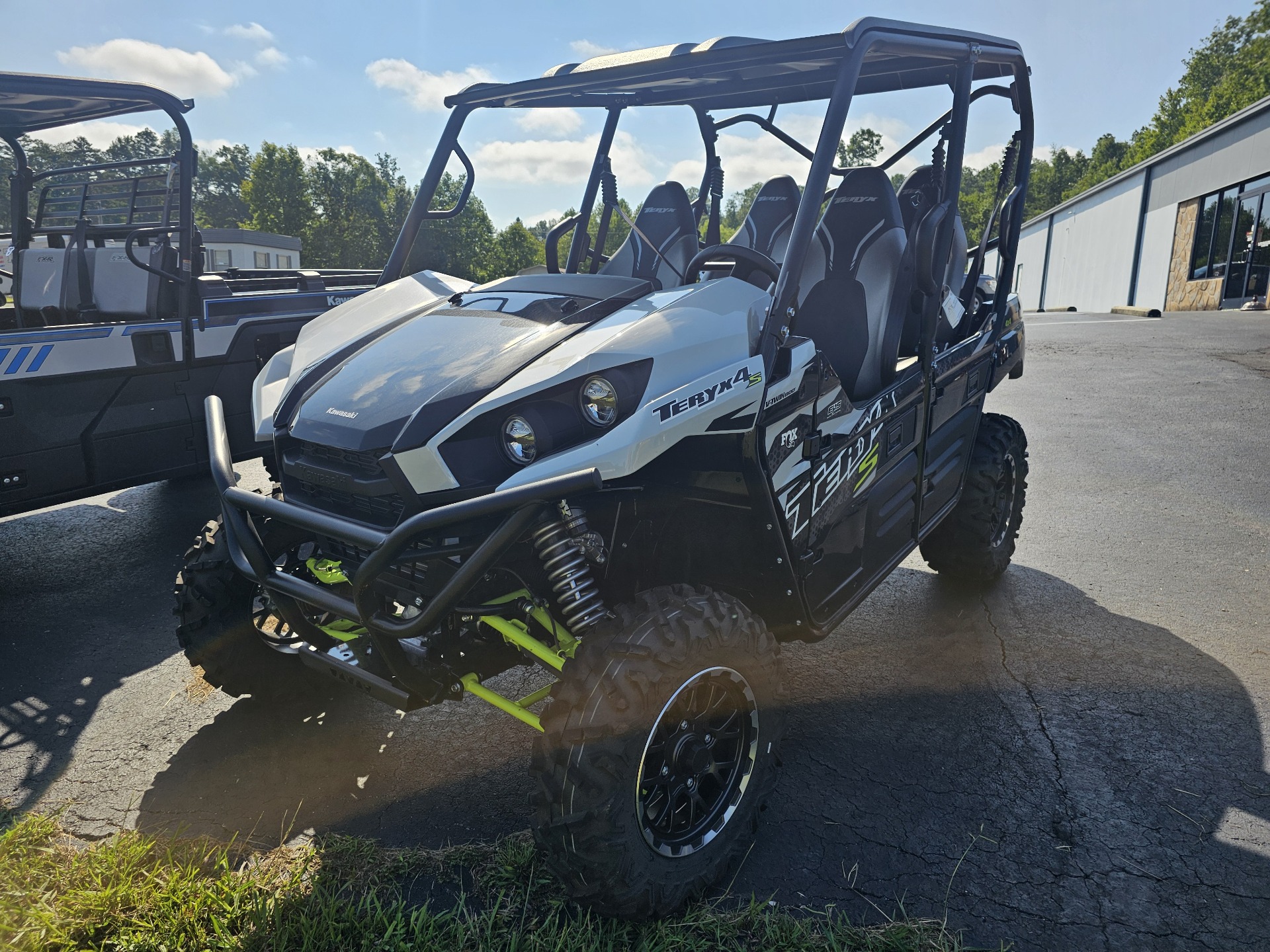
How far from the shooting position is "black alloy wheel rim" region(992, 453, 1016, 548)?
4.15 meters

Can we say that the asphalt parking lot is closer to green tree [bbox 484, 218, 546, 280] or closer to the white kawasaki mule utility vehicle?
the white kawasaki mule utility vehicle

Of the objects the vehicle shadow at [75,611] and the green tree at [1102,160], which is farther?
the green tree at [1102,160]

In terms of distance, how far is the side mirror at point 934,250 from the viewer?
3195mm

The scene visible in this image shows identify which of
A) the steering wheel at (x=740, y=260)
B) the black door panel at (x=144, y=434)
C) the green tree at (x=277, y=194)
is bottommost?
the black door panel at (x=144, y=434)

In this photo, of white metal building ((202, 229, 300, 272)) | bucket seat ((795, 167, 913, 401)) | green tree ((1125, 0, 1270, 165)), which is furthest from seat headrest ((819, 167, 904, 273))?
green tree ((1125, 0, 1270, 165))

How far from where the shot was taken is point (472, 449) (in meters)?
2.12

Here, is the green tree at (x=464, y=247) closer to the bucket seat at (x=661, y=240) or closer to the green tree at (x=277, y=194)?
the green tree at (x=277, y=194)

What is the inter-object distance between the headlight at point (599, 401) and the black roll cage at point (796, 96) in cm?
47

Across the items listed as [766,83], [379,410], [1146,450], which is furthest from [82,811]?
[1146,450]

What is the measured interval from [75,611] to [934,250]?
4.18 metres

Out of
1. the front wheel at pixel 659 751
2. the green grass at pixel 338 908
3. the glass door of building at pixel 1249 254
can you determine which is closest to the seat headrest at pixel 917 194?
the front wheel at pixel 659 751

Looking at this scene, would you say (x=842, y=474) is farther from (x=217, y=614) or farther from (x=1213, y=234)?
(x=1213, y=234)

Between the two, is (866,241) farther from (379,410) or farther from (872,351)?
(379,410)

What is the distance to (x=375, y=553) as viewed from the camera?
77.2 inches
